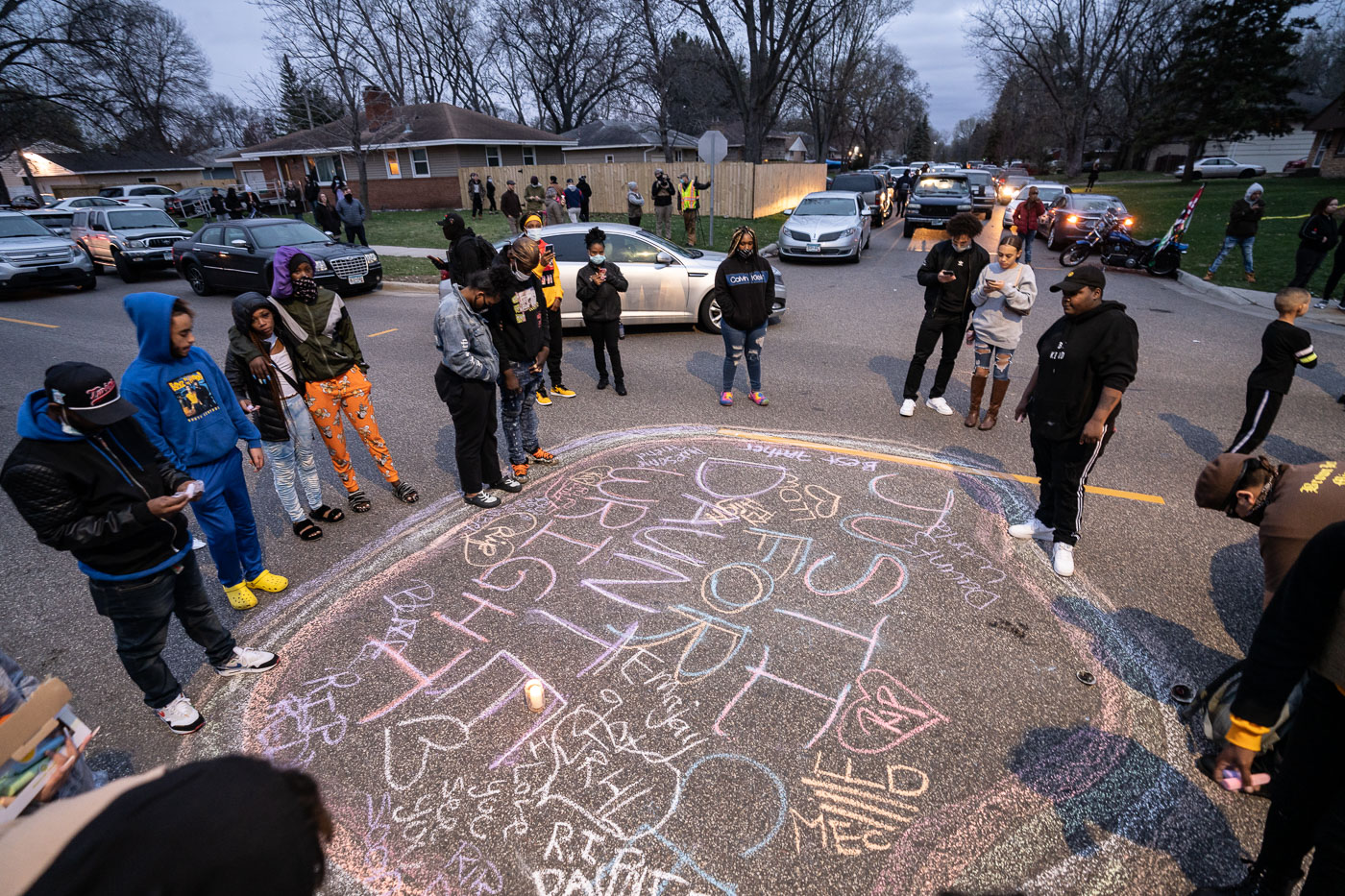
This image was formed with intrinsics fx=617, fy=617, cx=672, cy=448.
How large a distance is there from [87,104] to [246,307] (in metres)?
42.2

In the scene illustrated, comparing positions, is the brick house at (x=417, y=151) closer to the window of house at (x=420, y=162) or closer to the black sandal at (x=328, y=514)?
the window of house at (x=420, y=162)

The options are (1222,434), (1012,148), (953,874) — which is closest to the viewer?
(953,874)

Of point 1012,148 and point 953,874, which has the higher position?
point 1012,148

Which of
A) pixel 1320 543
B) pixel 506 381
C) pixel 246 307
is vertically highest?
pixel 246 307

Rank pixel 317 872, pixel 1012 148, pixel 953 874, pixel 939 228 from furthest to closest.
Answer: pixel 1012 148 → pixel 939 228 → pixel 953 874 → pixel 317 872

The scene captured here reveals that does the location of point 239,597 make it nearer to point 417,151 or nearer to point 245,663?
point 245,663

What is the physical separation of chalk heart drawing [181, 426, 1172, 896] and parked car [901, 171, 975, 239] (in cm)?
2003

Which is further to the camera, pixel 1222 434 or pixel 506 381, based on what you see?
pixel 1222 434

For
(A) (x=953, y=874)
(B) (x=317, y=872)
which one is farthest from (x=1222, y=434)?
(B) (x=317, y=872)

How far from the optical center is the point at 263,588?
4094 mm

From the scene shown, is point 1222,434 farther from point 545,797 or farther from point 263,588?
point 263,588

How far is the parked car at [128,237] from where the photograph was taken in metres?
15.5

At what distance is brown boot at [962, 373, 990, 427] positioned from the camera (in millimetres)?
6293

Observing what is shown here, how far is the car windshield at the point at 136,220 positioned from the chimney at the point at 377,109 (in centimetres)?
1468
